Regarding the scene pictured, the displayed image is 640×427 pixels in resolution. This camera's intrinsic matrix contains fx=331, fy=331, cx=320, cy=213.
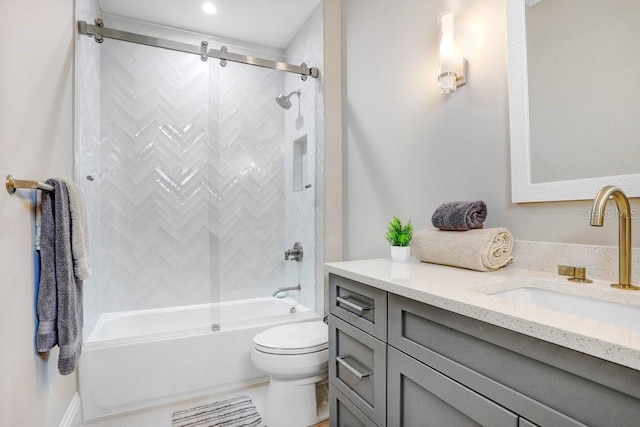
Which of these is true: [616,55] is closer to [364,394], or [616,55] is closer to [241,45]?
[364,394]

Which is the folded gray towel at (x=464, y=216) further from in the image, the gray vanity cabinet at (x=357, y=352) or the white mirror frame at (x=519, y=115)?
the gray vanity cabinet at (x=357, y=352)

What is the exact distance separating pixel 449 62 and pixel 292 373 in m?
1.61

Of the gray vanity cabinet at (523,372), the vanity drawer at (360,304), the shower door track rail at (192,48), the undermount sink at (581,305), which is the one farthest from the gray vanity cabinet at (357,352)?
the shower door track rail at (192,48)

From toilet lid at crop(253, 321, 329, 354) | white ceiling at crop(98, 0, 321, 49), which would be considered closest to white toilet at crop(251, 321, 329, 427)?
toilet lid at crop(253, 321, 329, 354)

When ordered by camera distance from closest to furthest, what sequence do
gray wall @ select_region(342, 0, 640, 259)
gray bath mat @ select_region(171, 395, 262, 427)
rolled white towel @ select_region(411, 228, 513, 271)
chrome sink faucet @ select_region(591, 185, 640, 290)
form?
1. chrome sink faucet @ select_region(591, 185, 640, 290)
2. rolled white towel @ select_region(411, 228, 513, 271)
3. gray wall @ select_region(342, 0, 640, 259)
4. gray bath mat @ select_region(171, 395, 262, 427)

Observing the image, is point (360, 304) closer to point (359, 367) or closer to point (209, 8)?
point (359, 367)

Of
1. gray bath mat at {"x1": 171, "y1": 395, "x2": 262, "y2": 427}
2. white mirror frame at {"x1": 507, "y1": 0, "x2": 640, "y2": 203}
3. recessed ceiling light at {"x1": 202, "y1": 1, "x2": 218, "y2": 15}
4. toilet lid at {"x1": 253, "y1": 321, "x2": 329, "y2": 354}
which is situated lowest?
gray bath mat at {"x1": 171, "y1": 395, "x2": 262, "y2": 427}

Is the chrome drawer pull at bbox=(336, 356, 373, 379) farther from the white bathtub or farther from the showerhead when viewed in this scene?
the showerhead

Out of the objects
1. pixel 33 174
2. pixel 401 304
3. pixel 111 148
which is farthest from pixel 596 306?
pixel 111 148

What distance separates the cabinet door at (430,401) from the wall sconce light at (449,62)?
1.12 metres

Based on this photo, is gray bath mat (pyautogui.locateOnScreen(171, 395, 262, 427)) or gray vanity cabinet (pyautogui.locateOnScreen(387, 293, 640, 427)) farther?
gray bath mat (pyautogui.locateOnScreen(171, 395, 262, 427))

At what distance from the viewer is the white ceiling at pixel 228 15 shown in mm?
2449

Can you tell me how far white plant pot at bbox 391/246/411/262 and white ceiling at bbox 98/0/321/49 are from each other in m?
2.01

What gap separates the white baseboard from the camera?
5.16 feet
